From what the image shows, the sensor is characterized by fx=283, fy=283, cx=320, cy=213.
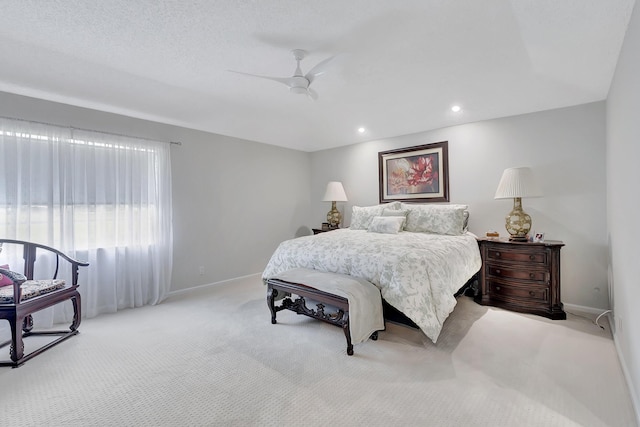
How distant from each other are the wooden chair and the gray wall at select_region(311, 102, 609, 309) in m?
4.82

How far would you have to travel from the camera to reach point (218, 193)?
458 centimetres

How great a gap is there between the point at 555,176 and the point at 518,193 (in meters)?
0.64

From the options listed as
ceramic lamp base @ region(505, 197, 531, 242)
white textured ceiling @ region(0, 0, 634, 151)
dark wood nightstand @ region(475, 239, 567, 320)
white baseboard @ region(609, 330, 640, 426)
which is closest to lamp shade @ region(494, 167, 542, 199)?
ceramic lamp base @ region(505, 197, 531, 242)

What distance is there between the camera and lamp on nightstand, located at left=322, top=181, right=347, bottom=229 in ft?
17.0

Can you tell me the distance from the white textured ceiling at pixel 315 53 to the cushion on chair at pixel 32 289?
6.26 ft

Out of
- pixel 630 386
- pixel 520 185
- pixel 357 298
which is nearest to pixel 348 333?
pixel 357 298

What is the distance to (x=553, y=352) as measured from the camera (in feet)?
7.58

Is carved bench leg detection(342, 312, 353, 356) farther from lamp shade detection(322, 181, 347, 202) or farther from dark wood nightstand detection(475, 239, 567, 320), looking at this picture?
lamp shade detection(322, 181, 347, 202)

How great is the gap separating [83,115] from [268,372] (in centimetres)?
357

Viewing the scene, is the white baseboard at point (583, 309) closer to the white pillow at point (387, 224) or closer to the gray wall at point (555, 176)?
the gray wall at point (555, 176)

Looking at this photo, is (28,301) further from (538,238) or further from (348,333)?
(538,238)

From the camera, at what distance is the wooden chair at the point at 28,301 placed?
87.7 inches

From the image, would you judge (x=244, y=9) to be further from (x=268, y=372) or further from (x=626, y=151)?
(x=626, y=151)

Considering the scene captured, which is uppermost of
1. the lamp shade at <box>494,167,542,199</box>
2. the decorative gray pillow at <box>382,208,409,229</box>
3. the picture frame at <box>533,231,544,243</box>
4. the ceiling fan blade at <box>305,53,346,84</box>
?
the ceiling fan blade at <box>305,53,346,84</box>
